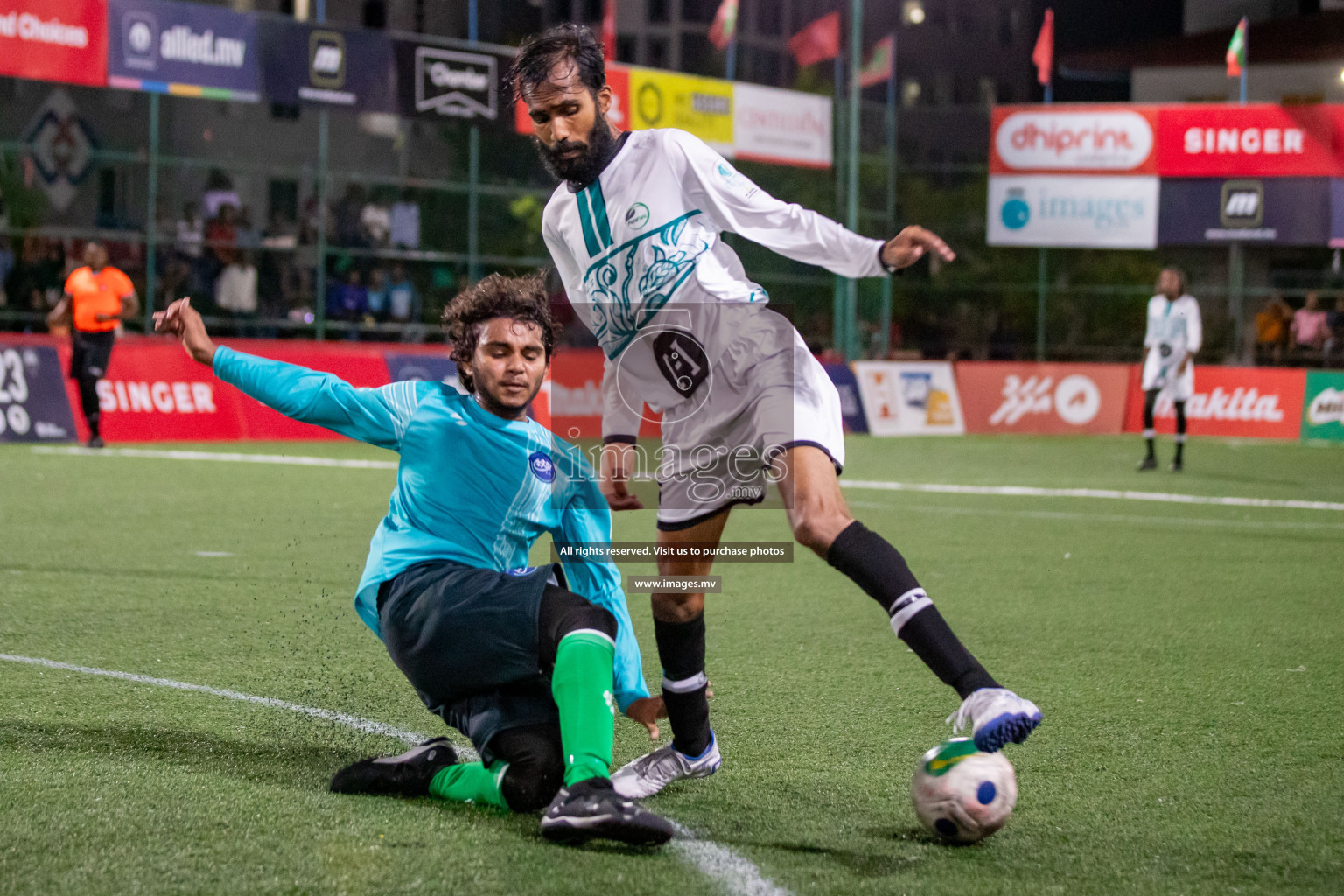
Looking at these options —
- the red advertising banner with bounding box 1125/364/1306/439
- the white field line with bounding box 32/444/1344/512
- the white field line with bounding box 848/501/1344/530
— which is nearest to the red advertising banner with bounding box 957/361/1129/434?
the red advertising banner with bounding box 1125/364/1306/439

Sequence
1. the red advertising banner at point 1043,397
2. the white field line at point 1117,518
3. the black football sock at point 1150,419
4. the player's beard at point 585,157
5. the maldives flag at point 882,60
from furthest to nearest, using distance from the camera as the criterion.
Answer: the maldives flag at point 882,60 → the red advertising banner at point 1043,397 → the black football sock at point 1150,419 → the white field line at point 1117,518 → the player's beard at point 585,157

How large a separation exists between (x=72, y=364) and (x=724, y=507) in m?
12.4

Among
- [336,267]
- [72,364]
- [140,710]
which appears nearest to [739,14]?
[336,267]

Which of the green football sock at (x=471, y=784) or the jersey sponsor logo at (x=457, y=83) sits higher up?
the jersey sponsor logo at (x=457, y=83)

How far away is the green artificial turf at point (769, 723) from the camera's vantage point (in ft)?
10.2

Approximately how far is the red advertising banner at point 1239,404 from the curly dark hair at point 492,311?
18.8m

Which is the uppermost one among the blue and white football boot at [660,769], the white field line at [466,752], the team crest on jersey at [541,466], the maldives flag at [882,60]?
the maldives flag at [882,60]

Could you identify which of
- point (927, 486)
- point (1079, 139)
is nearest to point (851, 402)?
point (927, 486)

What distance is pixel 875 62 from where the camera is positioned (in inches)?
1025

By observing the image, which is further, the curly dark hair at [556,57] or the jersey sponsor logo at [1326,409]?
the jersey sponsor logo at [1326,409]

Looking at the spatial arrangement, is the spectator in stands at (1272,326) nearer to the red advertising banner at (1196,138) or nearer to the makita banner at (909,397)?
the red advertising banner at (1196,138)

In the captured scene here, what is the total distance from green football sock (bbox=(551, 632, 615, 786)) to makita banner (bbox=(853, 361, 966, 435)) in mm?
17510

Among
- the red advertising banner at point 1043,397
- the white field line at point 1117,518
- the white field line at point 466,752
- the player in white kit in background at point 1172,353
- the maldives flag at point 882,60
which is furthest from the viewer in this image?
the maldives flag at point 882,60

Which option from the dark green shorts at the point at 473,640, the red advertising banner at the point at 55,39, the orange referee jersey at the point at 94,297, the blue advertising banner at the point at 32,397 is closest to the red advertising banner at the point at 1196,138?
the red advertising banner at the point at 55,39
